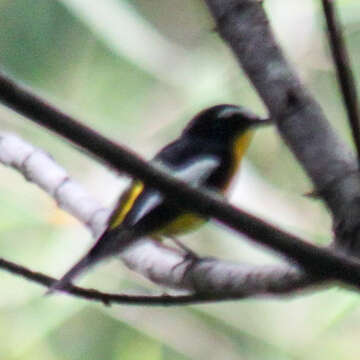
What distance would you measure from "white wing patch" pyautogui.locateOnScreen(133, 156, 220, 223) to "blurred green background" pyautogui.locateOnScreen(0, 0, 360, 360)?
91 centimetres

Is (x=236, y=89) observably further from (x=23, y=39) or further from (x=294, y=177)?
(x=23, y=39)

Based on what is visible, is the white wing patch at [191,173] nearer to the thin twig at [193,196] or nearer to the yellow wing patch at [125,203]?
the yellow wing patch at [125,203]

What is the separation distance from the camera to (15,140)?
86.6 inches

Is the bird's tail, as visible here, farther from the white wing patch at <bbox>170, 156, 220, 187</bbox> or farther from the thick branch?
the thick branch

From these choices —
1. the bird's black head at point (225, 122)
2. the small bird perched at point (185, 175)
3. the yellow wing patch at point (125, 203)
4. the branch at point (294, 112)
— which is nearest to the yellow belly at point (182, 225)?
the small bird perched at point (185, 175)

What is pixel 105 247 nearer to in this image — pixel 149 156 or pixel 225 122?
pixel 225 122

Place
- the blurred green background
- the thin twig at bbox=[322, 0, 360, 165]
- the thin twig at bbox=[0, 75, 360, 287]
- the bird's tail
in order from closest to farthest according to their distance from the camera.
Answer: the thin twig at bbox=[0, 75, 360, 287]
the thin twig at bbox=[322, 0, 360, 165]
the bird's tail
the blurred green background

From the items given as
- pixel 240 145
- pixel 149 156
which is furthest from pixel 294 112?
pixel 149 156

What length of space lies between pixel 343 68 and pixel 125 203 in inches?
46.9

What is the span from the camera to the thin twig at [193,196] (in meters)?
0.86

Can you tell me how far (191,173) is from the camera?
2.32 meters

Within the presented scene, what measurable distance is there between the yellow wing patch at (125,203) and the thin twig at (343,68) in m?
1.02

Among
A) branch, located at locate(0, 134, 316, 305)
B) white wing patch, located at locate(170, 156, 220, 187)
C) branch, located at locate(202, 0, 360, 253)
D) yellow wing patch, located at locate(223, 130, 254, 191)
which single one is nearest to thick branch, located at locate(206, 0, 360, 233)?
branch, located at locate(202, 0, 360, 253)

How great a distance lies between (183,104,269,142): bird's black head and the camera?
2566mm
